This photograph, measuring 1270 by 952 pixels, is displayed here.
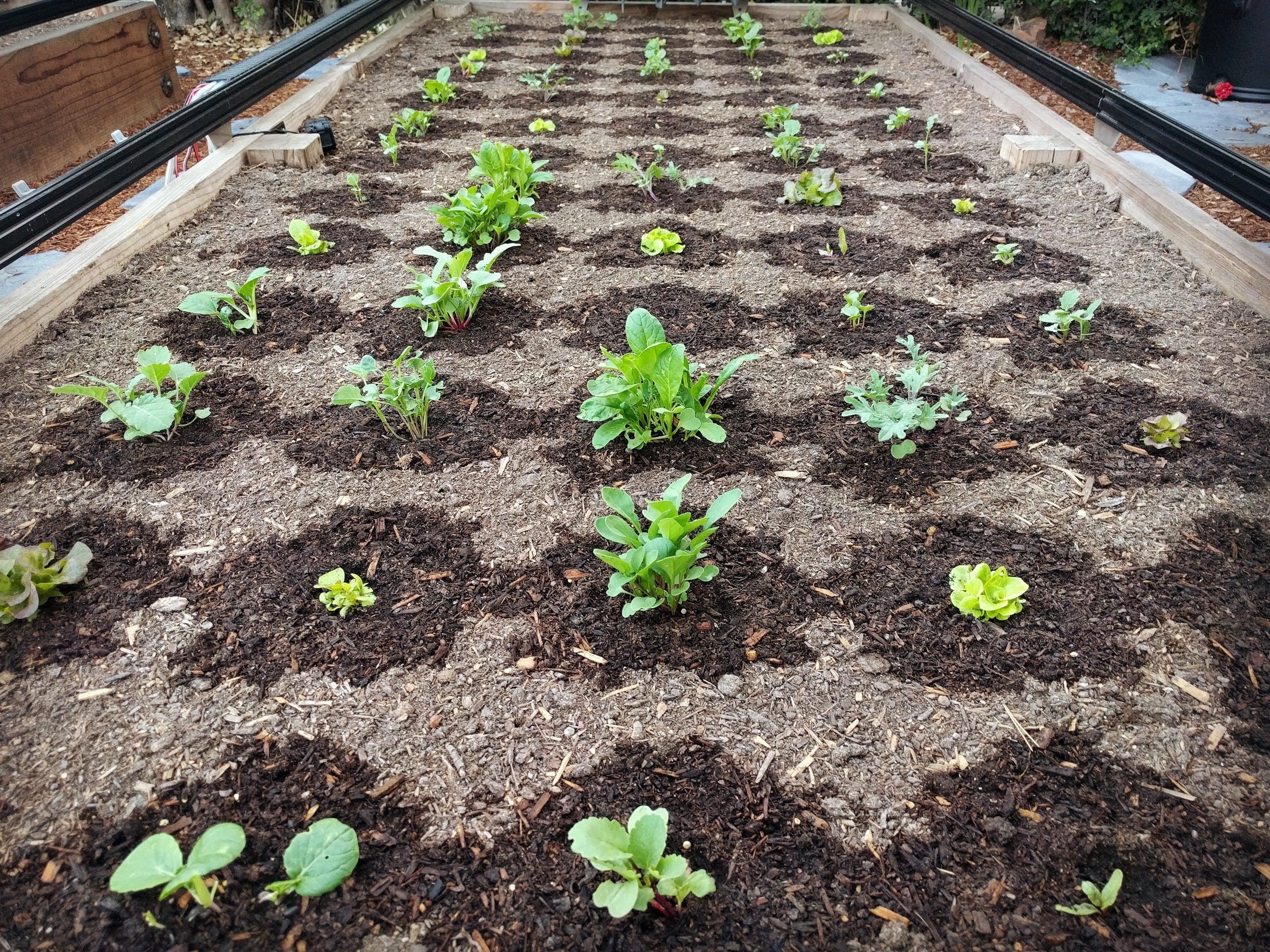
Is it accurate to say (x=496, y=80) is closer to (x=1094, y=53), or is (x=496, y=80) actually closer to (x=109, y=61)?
(x=109, y=61)

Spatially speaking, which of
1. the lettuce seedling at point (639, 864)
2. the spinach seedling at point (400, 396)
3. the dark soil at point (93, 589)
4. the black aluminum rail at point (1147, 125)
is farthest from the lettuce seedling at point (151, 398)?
the black aluminum rail at point (1147, 125)

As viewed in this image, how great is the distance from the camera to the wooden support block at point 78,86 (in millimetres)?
3887

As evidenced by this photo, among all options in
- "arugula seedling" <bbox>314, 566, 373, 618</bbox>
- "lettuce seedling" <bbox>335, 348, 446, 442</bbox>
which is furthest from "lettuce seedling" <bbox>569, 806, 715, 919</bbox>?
"lettuce seedling" <bbox>335, 348, 446, 442</bbox>

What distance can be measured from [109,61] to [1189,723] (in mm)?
5602

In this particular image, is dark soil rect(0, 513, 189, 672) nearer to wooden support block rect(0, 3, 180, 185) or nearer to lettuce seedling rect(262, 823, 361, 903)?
lettuce seedling rect(262, 823, 361, 903)

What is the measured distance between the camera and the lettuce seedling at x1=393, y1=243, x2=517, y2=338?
250 cm

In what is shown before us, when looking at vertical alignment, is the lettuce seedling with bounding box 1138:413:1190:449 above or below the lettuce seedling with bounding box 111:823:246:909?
above

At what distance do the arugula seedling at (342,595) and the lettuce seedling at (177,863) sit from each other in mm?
568

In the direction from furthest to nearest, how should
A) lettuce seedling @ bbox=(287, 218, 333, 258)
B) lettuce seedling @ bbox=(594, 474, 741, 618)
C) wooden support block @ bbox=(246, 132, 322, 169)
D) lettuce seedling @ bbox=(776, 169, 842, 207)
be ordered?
wooden support block @ bbox=(246, 132, 322, 169), lettuce seedling @ bbox=(776, 169, 842, 207), lettuce seedling @ bbox=(287, 218, 333, 258), lettuce seedling @ bbox=(594, 474, 741, 618)

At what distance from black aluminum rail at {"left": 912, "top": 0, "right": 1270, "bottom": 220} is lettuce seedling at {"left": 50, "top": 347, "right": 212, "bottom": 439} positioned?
3.25 meters

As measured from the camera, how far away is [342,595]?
1.75m

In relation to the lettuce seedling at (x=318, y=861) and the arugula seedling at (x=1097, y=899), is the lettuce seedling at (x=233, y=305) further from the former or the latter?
the arugula seedling at (x=1097, y=899)

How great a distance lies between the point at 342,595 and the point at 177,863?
2.13 ft

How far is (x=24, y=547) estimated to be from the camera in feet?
5.65
